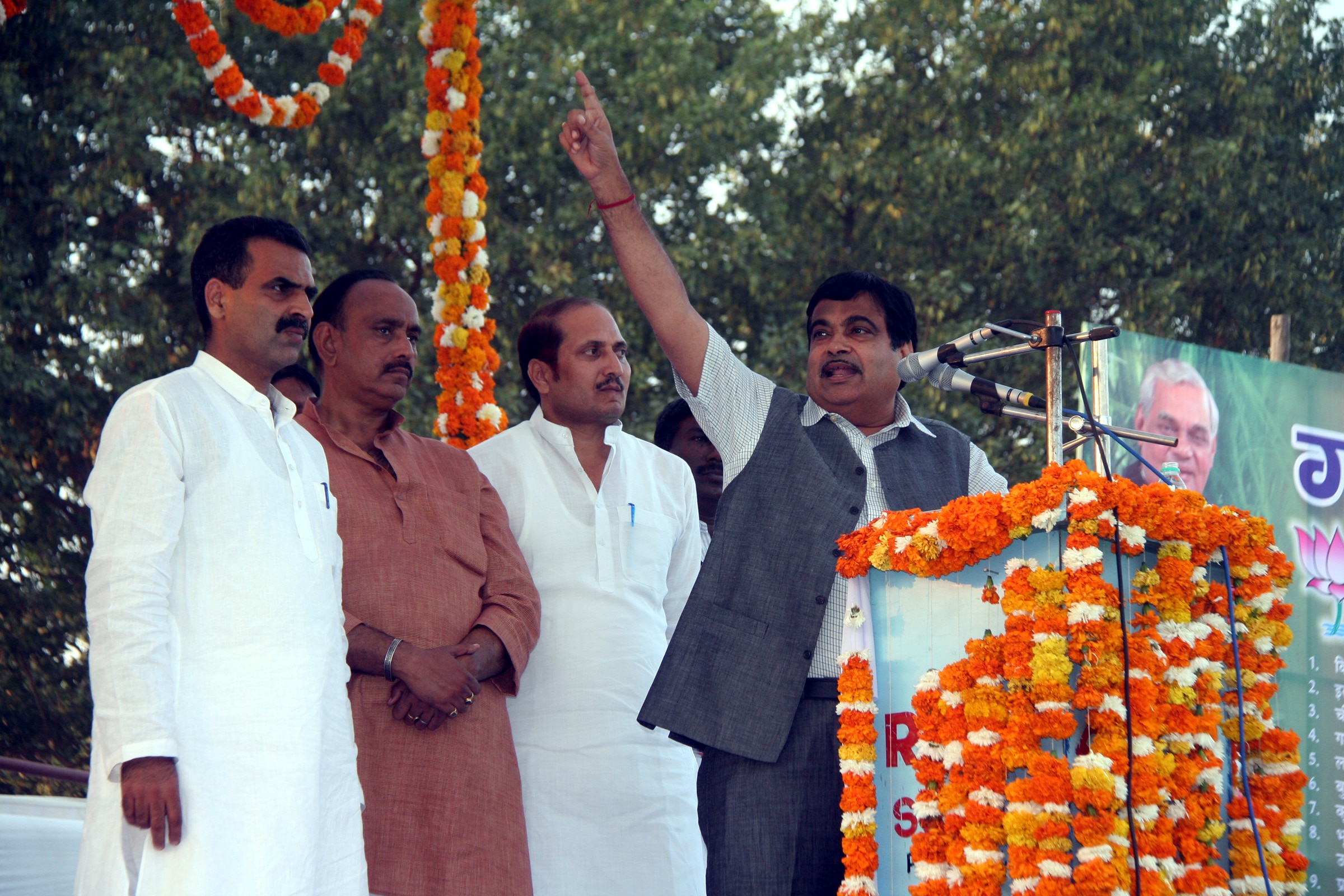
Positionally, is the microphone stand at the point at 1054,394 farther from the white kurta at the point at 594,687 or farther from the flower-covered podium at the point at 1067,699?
the white kurta at the point at 594,687

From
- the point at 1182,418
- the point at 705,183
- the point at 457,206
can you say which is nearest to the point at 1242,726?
the point at 1182,418

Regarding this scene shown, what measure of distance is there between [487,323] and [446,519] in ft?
8.31

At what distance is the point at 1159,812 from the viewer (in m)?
2.23

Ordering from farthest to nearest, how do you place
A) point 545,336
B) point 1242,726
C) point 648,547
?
point 545,336 < point 648,547 < point 1242,726

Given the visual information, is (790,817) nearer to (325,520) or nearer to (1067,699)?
(1067,699)

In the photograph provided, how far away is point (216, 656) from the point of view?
252 centimetres

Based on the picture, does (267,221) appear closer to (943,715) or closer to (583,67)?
(943,715)

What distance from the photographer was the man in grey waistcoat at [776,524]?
266 centimetres

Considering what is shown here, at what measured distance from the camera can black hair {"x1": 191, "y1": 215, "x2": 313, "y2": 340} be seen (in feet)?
9.48

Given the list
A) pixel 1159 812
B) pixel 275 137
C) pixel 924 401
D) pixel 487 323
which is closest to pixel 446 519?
pixel 1159 812

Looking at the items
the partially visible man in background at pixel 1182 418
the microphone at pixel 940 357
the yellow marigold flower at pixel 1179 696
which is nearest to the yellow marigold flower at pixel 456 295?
the partially visible man in background at pixel 1182 418

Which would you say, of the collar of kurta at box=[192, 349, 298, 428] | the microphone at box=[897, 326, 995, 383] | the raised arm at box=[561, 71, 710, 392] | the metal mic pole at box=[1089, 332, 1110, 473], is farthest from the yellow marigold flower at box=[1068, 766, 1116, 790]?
the metal mic pole at box=[1089, 332, 1110, 473]

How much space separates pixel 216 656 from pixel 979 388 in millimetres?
1561

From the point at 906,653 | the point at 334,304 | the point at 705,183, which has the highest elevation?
the point at 705,183
